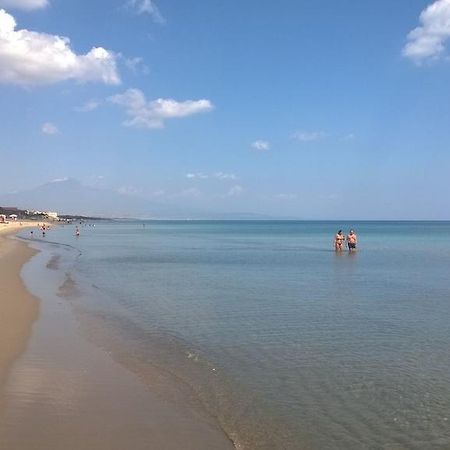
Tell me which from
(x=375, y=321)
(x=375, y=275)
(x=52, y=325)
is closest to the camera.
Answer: (x=52, y=325)

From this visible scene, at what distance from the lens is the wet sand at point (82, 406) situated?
6.65 m

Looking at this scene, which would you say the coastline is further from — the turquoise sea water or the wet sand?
the turquoise sea water

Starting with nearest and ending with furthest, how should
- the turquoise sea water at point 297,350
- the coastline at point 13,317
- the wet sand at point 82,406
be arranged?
the wet sand at point 82,406
the turquoise sea water at point 297,350
the coastline at point 13,317

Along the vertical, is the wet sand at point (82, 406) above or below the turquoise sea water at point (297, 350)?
above

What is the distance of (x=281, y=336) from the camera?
1306 cm

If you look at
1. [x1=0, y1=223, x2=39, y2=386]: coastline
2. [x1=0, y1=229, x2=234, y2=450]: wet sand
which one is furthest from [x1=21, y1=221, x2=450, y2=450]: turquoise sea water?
[x1=0, y1=223, x2=39, y2=386]: coastline

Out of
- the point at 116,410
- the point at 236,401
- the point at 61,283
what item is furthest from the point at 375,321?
the point at 61,283

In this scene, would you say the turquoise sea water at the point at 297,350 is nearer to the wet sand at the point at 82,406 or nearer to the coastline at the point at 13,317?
the wet sand at the point at 82,406

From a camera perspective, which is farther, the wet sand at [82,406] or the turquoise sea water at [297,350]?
the turquoise sea water at [297,350]

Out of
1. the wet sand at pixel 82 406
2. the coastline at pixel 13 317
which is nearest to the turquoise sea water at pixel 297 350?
the wet sand at pixel 82 406

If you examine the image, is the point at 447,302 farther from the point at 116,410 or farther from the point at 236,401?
the point at 116,410

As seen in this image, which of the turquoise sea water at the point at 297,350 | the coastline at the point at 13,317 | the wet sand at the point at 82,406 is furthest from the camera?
the coastline at the point at 13,317

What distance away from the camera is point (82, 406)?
25.6 ft

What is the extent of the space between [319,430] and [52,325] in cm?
881
